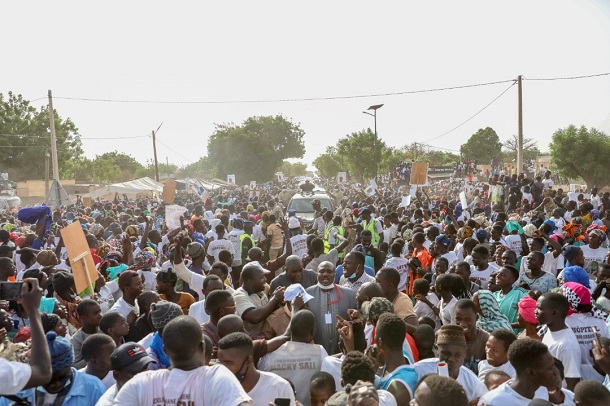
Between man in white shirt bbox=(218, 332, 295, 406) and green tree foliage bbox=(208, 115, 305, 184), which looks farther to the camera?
green tree foliage bbox=(208, 115, 305, 184)

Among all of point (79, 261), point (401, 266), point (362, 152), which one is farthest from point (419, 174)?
point (362, 152)

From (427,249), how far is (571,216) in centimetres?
584

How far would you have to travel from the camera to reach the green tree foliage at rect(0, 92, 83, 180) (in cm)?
5494

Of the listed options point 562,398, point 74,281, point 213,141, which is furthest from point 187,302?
point 213,141

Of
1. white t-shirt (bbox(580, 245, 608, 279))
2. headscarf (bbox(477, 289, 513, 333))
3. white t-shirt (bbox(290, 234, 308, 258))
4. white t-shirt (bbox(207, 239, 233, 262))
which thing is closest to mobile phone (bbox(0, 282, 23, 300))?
headscarf (bbox(477, 289, 513, 333))

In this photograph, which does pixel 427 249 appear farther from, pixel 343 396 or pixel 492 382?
pixel 343 396

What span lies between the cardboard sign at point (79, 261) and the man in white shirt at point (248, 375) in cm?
343

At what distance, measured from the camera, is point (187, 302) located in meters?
6.74

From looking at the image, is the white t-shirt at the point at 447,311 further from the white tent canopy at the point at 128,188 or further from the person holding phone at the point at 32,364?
the white tent canopy at the point at 128,188

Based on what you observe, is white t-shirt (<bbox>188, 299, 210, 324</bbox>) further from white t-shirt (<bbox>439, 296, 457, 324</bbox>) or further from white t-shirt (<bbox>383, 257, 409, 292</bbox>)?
white t-shirt (<bbox>383, 257, 409, 292</bbox>)

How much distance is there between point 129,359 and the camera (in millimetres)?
3717

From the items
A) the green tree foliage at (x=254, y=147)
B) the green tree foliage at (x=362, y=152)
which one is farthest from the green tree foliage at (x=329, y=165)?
the green tree foliage at (x=362, y=152)

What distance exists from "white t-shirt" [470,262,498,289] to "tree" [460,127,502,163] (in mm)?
76085

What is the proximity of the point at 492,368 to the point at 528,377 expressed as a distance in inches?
33.8
